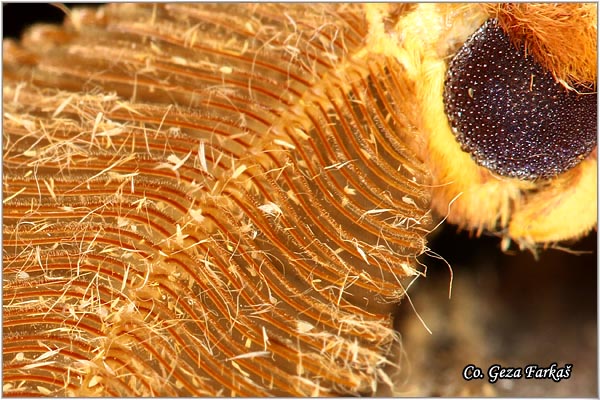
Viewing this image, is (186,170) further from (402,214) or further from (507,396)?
(507,396)

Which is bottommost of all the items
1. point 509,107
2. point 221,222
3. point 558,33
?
point 221,222

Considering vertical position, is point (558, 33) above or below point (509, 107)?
above

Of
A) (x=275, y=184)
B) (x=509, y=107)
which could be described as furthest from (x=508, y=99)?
(x=275, y=184)

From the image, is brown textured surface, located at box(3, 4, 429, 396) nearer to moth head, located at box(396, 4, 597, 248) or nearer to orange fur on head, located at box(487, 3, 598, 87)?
moth head, located at box(396, 4, 597, 248)

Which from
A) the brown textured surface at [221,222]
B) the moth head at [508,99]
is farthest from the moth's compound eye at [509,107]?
the brown textured surface at [221,222]

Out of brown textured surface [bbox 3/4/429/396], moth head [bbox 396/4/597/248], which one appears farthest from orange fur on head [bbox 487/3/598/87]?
brown textured surface [bbox 3/4/429/396]

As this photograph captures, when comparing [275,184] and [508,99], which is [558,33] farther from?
[275,184]

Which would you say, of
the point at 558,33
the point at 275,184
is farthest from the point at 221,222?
the point at 558,33
